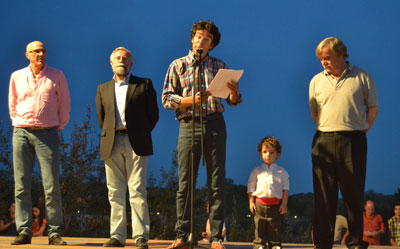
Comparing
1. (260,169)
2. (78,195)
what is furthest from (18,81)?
(78,195)

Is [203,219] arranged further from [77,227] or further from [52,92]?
[52,92]

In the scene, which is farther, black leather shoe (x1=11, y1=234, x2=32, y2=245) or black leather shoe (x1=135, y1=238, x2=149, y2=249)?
black leather shoe (x1=11, y1=234, x2=32, y2=245)

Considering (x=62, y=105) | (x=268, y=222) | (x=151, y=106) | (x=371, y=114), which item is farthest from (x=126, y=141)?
(x=371, y=114)

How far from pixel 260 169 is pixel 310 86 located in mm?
928

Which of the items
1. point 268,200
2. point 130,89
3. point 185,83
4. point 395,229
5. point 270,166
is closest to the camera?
point 185,83

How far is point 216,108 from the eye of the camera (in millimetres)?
4105

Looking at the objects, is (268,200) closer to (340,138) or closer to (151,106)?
(340,138)

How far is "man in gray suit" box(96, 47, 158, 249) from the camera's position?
4.17 m

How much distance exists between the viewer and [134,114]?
4.23 meters

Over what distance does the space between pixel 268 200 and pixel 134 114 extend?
1369 mm

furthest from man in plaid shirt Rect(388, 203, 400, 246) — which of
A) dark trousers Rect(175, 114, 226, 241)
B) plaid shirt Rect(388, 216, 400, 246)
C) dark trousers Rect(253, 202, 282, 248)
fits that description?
dark trousers Rect(175, 114, 226, 241)

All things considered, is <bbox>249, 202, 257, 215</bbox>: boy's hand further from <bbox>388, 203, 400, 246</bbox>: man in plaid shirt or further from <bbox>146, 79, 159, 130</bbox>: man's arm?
<bbox>388, 203, 400, 246</bbox>: man in plaid shirt

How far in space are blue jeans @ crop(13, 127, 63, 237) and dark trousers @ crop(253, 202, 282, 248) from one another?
1.74 meters

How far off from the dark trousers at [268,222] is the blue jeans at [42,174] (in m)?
1.74
